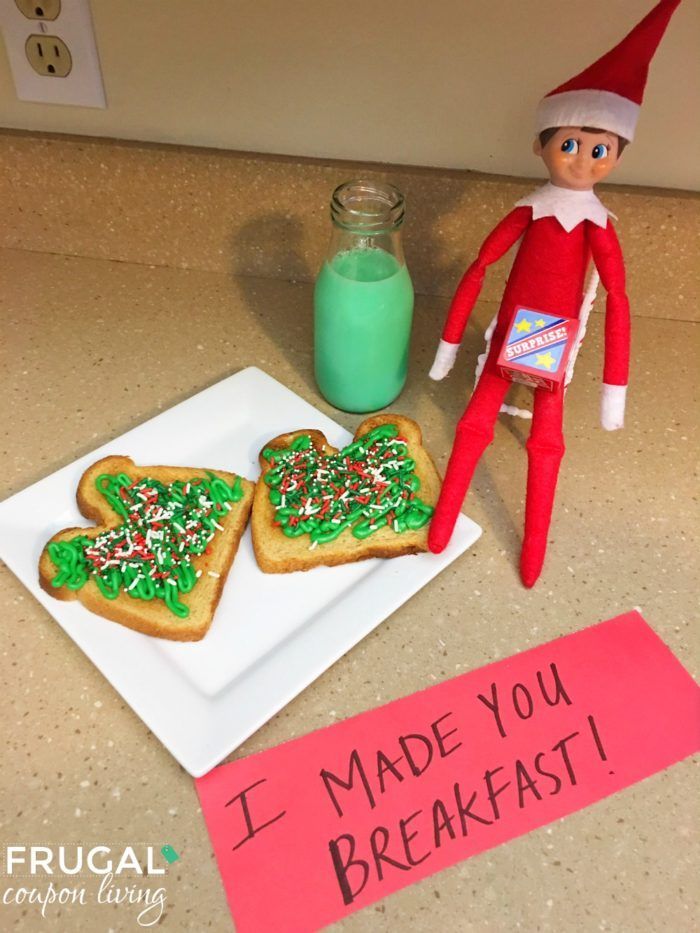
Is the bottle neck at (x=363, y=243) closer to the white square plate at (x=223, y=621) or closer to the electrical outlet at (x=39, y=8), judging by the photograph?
the white square plate at (x=223, y=621)

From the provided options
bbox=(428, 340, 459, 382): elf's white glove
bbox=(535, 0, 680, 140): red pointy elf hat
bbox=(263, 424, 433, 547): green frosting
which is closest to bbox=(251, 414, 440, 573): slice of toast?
bbox=(263, 424, 433, 547): green frosting

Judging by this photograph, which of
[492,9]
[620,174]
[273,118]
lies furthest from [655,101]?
[273,118]

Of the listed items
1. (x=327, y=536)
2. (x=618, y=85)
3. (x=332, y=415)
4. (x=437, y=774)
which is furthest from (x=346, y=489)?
(x=618, y=85)

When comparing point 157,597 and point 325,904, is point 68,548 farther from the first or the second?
point 325,904

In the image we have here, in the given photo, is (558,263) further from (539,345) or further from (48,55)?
(48,55)

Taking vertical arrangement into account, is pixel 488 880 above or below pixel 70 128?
below

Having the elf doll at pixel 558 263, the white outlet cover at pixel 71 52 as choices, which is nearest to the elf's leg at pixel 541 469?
the elf doll at pixel 558 263
